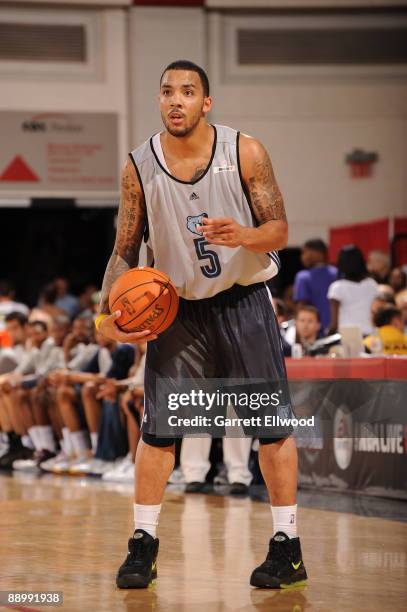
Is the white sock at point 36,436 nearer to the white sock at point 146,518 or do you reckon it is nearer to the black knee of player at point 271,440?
the white sock at point 146,518

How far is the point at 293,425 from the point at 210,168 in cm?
103

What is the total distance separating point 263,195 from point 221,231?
1.24 feet

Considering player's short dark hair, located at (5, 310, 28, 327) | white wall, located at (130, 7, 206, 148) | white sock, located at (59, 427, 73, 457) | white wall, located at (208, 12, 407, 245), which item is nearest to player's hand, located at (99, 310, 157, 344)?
white sock, located at (59, 427, 73, 457)

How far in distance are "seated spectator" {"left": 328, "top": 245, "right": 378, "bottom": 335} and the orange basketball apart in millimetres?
5039

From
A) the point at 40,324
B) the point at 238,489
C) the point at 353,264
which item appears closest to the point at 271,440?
the point at 238,489

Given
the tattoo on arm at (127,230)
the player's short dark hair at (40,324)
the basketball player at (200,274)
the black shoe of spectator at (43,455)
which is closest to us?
the basketball player at (200,274)

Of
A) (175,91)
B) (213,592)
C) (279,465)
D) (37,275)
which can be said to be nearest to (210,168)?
(175,91)

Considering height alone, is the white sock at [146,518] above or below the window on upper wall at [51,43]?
below

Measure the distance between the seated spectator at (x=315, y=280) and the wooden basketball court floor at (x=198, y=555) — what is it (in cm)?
304

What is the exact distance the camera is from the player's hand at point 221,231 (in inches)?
156

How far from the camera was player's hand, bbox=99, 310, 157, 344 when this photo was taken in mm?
4180

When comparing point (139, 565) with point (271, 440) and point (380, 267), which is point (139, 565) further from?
point (380, 267)

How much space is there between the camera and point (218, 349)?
4.38 meters

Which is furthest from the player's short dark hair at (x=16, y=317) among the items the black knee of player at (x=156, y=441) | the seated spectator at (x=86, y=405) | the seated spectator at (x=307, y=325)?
the black knee of player at (x=156, y=441)
